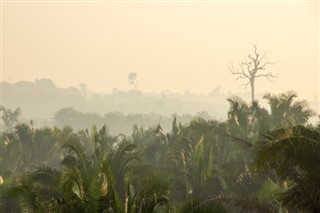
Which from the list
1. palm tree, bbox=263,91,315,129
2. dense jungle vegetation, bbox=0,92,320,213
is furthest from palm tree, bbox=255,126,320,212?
palm tree, bbox=263,91,315,129

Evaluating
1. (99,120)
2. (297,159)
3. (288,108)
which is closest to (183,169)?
(288,108)

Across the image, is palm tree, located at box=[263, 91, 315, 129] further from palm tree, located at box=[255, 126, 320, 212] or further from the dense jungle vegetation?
palm tree, located at box=[255, 126, 320, 212]

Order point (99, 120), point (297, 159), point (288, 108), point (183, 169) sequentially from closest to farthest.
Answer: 1. point (297, 159)
2. point (183, 169)
3. point (288, 108)
4. point (99, 120)

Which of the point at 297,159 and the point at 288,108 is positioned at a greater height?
the point at 288,108

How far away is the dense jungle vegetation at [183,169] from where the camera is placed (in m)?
8.73

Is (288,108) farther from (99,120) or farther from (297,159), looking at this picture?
(99,120)

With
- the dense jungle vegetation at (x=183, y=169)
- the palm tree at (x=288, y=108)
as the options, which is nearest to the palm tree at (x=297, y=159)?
the dense jungle vegetation at (x=183, y=169)

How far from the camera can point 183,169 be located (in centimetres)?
1836

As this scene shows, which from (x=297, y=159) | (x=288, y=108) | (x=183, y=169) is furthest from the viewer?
(x=288, y=108)

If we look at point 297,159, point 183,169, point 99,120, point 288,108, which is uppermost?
point 288,108

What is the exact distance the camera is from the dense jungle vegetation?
8727 mm

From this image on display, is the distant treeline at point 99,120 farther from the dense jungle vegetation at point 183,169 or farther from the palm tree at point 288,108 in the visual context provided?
the palm tree at point 288,108

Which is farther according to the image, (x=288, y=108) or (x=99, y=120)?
(x=99, y=120)

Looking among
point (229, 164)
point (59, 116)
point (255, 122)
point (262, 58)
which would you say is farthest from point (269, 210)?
point (59, 116)
